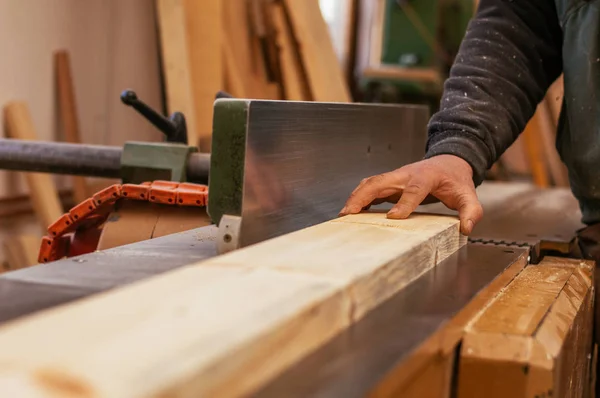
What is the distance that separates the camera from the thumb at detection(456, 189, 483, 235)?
3.70 feet

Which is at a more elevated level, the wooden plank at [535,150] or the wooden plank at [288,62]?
the wooden plank at [288,62]

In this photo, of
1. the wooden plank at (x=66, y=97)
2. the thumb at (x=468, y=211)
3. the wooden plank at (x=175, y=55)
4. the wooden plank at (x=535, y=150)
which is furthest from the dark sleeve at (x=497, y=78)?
the wooden plank at (x=535, y=150)

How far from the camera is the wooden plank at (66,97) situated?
2.66 metres

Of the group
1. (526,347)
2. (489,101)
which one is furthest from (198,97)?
(526,347)

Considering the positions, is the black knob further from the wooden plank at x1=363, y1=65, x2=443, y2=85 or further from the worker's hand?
the wooden plank at x1=363, y1=65, x2=443, y2=85

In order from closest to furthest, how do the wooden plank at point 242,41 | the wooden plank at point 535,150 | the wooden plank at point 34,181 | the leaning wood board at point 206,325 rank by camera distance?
the leaning wood board at point 206,325, the wooden plank at point 34,181, the wooden plank at point 242,41, the wooden plank at point 535,150

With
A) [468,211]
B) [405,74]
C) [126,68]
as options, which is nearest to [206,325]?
[468,211]

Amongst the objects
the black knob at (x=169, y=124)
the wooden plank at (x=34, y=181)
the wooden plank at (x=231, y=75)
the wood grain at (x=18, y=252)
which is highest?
the wooden plank at (x=231, y=75)

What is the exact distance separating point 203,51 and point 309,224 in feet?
6.60

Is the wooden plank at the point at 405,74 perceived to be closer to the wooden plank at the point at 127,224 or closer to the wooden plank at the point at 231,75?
the wooden plank at the point at 231,75

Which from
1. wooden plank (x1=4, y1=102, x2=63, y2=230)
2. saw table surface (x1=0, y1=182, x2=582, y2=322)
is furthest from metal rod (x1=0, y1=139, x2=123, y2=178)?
wooden plank (x1=4, y1=102, x2=63, y2=230)

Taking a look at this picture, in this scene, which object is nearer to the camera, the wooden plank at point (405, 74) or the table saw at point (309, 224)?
the table saw at point (309, 224)

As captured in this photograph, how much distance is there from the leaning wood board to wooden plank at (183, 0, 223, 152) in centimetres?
220

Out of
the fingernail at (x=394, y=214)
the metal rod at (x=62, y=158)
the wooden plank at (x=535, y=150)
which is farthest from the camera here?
the wooden plank at (x=535, y=150)
